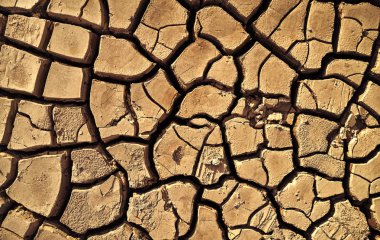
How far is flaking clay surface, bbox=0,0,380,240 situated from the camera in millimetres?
2873

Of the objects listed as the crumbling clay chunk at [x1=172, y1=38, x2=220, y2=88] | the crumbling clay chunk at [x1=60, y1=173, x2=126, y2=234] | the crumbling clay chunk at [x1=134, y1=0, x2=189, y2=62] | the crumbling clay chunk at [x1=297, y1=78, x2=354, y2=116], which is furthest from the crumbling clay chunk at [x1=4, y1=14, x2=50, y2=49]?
the crumbling clay chunk at [x1=297, y1=78, x2=354, y2=116]

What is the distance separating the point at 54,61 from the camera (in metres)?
2.92

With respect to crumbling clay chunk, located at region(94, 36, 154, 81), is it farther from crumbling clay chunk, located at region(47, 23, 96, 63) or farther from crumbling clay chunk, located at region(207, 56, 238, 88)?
crumbling clay chunk, located at region(207, 56, 238, 88)

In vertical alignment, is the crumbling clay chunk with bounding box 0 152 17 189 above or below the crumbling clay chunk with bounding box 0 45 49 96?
below

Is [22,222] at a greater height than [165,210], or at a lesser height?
lesser

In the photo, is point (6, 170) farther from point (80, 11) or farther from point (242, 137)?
point (242, 137)

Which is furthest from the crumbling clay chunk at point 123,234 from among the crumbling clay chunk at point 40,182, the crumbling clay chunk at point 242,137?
the crumbling clay chunk at point 242,137

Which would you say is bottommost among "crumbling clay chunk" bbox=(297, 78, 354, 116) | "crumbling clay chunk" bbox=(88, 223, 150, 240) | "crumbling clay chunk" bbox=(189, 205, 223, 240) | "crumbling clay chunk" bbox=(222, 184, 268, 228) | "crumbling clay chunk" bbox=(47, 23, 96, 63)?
"crumbling clay chunk" bbox=(88, 223, 150, 240)

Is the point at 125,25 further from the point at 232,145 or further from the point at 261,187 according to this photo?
the point at 261,187

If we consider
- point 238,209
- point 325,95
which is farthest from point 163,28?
point 238,209

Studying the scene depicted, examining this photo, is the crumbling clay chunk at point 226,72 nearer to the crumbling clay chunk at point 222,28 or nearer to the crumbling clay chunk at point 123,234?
the crumbling clay chunk at point 222,28

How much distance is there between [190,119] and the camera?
294 cm

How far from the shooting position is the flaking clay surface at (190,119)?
287 cm

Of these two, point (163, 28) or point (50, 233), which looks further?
point (163, 28)
